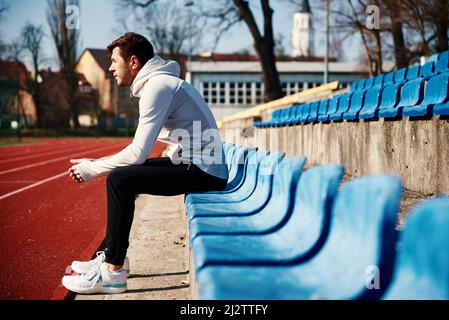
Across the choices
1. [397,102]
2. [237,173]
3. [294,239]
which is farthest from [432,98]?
[294,239]

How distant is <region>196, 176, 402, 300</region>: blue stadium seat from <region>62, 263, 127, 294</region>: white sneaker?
1428 millimetres

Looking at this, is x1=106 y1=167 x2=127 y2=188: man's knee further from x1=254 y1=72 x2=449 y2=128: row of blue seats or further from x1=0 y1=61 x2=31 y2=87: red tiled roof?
x1=0 y1=61 x2=31 y2=87: red tiled roof

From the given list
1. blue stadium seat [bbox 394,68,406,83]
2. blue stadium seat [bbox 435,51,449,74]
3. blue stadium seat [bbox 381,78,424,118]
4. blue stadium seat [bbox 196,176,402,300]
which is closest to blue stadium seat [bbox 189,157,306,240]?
blue stadium seat [bbox 196,176,402,300]

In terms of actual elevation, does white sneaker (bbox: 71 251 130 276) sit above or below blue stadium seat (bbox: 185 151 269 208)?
below

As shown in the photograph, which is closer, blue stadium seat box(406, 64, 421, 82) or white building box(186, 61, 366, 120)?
blue stadium seat box(406, 64, 421, 82)

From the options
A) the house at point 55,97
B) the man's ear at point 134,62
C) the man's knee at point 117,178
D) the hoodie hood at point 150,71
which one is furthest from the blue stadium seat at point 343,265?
the house at point 55,97

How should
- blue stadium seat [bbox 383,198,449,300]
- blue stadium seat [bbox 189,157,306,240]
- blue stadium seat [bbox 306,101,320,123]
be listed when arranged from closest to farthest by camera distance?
blue stadium seat [bbox 383,198,449,300] → blue stadium seat [bbox 189,157,306,240] → blue stadium seat [bbox 306,101,320,123]

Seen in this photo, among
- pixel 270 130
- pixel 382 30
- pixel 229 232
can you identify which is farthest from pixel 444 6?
pixel 229 232

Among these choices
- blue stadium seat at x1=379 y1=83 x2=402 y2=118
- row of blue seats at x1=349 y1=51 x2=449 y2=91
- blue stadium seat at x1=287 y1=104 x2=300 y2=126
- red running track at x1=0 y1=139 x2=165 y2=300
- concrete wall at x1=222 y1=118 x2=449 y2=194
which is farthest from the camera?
blue stadium seat at x1=287 y1=104 x2=300 y2=126

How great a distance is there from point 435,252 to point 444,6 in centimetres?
1589

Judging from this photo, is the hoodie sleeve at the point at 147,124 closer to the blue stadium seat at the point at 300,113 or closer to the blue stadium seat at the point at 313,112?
the blue stadium seat at the point at 313,112

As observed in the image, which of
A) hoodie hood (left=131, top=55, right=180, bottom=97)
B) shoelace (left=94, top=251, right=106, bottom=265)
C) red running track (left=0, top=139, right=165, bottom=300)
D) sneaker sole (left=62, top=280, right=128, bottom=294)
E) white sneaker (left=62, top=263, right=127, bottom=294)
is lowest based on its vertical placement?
red running track (left=0, top=139, right=165, bottom=300)

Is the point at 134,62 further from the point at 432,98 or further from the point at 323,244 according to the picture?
the point at 432,98

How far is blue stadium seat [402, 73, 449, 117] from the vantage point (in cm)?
422
